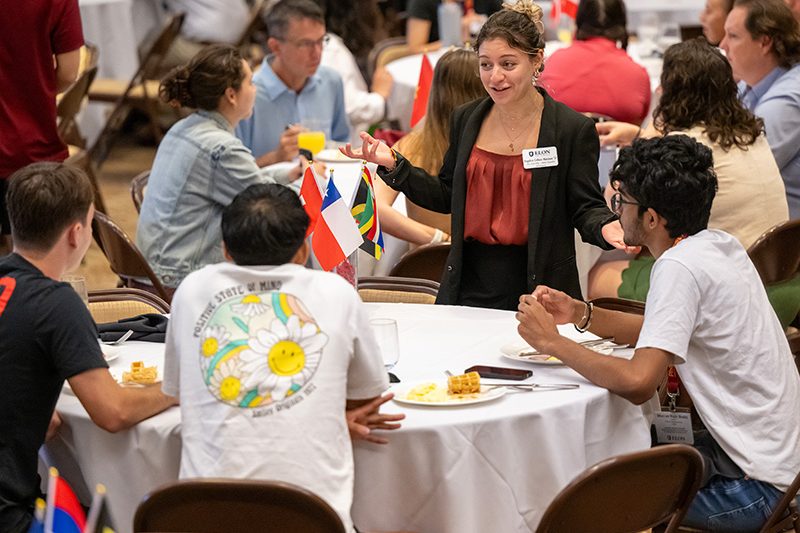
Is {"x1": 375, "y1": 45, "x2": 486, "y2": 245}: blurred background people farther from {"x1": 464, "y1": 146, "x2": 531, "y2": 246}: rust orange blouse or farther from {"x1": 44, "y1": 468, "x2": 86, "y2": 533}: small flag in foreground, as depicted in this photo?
{"x1": 44, "y1": 468, "x2": 86, "y2": 533}: small flag in foreground

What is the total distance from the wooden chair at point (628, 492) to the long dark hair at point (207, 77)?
8.14 feet

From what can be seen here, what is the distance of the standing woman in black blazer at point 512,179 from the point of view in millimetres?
3367

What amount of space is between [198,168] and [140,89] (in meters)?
4.16

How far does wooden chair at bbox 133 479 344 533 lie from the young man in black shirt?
287mm

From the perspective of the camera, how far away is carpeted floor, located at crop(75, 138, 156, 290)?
6344 millimetres

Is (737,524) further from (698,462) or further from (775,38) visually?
(775,38)

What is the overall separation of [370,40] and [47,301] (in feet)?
18.9

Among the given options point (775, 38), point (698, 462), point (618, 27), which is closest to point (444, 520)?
point (698, 462)

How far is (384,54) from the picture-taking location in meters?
7.62

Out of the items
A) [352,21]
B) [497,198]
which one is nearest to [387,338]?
[497,198]

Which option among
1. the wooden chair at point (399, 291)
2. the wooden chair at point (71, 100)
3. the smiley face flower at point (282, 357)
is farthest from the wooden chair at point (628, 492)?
the wooden chair at point (71, 100)

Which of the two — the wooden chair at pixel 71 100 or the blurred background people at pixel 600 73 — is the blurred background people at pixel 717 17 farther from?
the wooden chair at pixel 71 100

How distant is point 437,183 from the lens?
11.9 ft

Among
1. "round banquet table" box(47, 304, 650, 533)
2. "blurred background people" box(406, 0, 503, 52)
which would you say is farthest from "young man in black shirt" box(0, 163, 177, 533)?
"blurred background people" box(406, 0, 503, 52)
